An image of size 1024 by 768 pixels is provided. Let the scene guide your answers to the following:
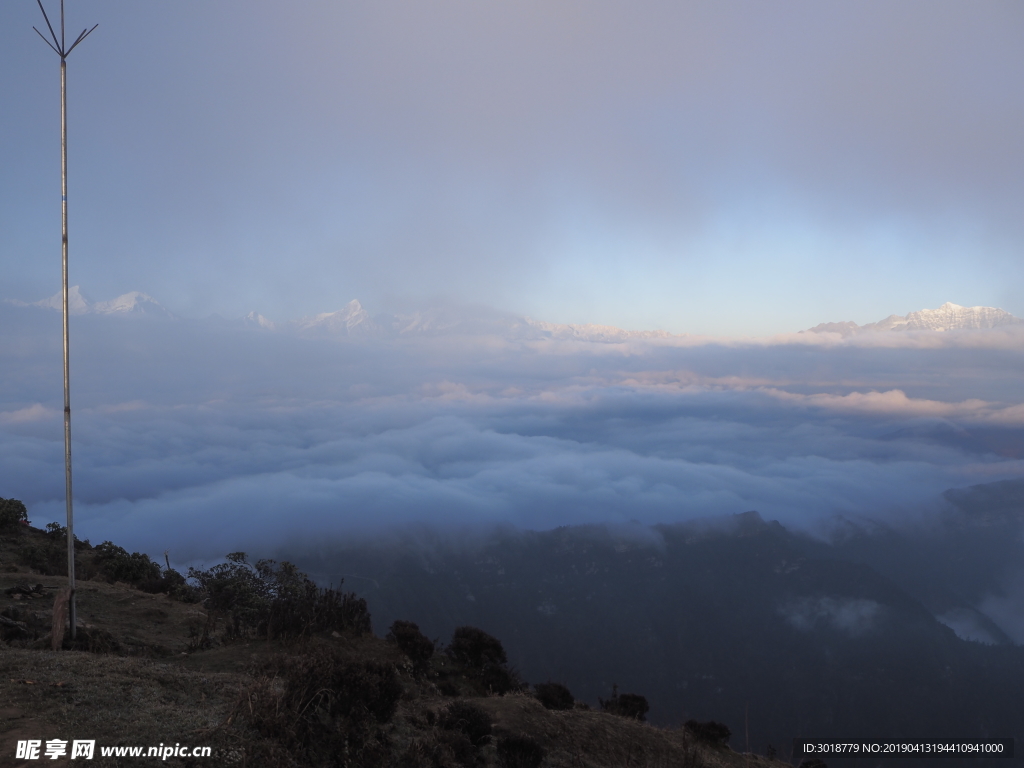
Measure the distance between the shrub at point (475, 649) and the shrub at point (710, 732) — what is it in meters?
5.36

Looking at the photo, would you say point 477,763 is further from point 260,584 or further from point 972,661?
point 972,661

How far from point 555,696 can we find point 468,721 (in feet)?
21.1

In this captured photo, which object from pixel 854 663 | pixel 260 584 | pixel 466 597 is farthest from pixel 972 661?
pixel 260 584

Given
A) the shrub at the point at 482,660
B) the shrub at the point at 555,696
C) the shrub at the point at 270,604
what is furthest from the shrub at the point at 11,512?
the shrub at the point at 555,696

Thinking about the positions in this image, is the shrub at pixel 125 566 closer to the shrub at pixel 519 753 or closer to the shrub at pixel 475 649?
the shrub at pixel 475 649

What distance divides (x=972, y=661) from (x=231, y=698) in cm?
22890

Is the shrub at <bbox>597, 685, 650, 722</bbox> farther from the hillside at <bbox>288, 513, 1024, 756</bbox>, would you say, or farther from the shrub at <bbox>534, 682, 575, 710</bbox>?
the hillside at <bbox>288, 513, 1024, 756</bbox>

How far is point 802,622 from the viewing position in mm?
190875

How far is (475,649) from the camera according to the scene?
1792cm

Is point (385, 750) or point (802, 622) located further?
point (802, 622)

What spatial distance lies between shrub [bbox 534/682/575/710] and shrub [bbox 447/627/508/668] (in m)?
1.78

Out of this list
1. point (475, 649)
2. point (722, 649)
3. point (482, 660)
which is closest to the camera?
point (482, 660)

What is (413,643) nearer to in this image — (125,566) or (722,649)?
(125,566)

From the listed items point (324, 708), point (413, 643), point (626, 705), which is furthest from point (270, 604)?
point (626, 705)
